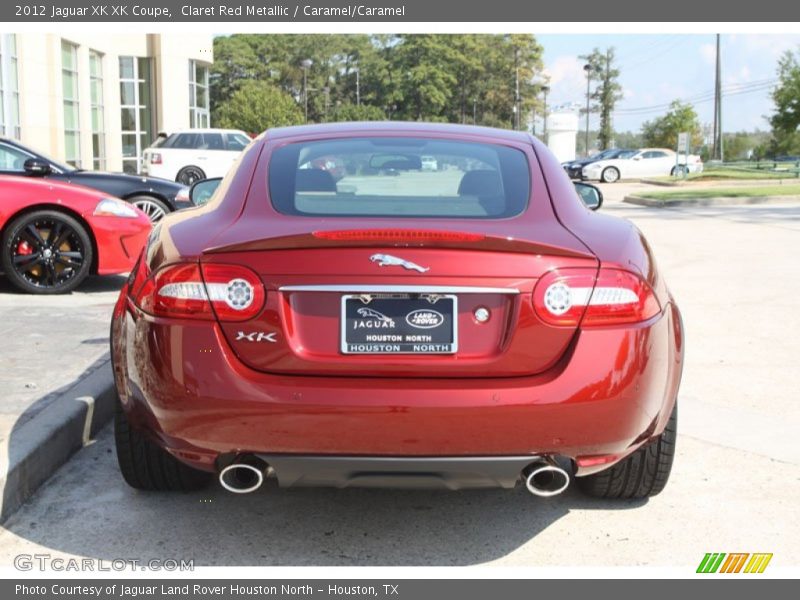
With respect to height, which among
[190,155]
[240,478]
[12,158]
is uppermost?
[190,155]

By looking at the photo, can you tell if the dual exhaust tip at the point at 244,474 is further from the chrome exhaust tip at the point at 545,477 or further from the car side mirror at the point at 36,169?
the car side mirror at the point at 36,169

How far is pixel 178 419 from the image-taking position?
3.35 meters

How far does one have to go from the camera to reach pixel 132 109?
129ft

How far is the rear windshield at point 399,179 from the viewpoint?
3734mm

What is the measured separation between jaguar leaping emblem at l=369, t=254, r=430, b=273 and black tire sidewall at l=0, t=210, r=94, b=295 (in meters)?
6.07

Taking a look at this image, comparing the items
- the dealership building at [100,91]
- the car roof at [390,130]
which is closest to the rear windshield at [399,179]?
the car roof at [390,130]

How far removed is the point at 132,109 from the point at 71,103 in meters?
8.82

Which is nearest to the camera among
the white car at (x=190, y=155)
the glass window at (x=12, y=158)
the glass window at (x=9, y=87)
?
the glass window at (x=12, y=158)

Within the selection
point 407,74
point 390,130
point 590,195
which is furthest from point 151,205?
point 407,74

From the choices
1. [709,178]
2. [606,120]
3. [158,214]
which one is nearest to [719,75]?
[709,178]

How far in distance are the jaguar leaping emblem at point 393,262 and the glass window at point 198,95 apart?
136ft

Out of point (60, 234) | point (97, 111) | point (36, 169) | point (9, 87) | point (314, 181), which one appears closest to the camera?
point (314, 181)

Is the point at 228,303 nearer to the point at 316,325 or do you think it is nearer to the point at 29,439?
the point at 316,325

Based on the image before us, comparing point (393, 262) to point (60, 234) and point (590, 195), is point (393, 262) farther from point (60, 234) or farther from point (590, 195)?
point (60, 234)
